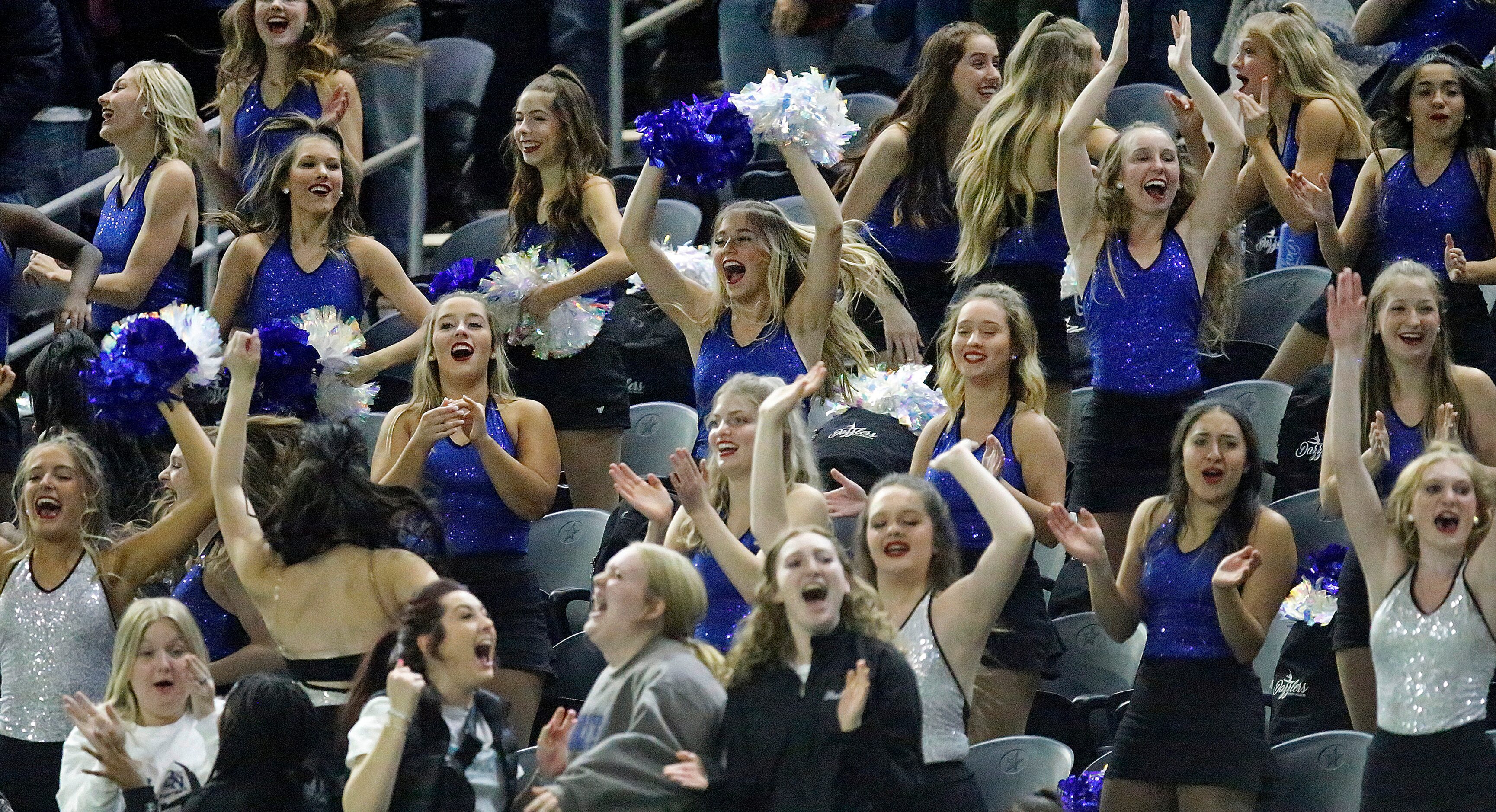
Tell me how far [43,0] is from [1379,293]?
408 centimetres

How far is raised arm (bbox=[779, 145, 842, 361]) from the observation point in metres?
5.60

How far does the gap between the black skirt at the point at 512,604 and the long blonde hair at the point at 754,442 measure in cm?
61

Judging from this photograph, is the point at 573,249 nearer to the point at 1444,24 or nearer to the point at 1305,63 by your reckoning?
the point at 1305,63

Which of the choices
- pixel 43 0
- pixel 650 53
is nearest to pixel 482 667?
pixel 43 0

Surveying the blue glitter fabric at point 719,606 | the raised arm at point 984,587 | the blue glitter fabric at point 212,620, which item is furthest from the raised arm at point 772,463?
the blue glitter fabric at point 212,620

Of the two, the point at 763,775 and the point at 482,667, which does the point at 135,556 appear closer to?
the point at 482,667

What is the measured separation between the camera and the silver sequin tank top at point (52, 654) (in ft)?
17.6

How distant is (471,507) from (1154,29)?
9.55 feet

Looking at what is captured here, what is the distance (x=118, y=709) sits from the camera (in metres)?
4.90

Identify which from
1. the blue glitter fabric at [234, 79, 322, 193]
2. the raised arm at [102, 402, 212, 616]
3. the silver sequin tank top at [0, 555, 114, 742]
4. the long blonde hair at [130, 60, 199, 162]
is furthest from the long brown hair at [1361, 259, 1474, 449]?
the long blonde hair at [130, 60, 199, 162]

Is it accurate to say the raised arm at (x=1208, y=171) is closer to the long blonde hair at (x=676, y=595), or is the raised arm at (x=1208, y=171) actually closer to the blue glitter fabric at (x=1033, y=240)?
the blue glitter fabric at (x=1033, y=240)

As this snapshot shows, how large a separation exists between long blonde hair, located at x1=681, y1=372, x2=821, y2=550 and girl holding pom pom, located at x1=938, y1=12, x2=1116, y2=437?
1148 millimetres

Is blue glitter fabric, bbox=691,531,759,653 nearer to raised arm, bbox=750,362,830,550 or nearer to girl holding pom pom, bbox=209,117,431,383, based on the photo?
raised arm, bbox=750,362,830,550

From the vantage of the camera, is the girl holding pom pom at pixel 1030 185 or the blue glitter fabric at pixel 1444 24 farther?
the blue glitter fabric at pixel 1444 24
